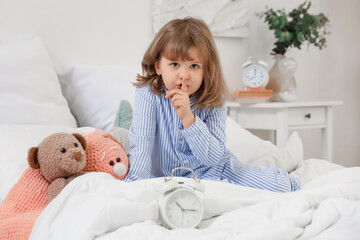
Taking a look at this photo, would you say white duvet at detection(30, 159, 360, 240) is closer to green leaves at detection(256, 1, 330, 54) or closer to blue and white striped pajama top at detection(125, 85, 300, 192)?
blue and white striped pajama top at detection(125, 85, 300, 192)

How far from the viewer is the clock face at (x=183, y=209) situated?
858 mm

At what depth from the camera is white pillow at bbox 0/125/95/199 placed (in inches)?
47.6

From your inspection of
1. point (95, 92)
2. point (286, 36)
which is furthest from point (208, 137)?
point (286, 36)

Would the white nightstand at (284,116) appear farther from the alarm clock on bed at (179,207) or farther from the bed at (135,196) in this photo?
the alarm clock on bed at (179,207)

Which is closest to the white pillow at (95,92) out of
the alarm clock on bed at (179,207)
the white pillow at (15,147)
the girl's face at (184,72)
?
the white pillow at (15,147)

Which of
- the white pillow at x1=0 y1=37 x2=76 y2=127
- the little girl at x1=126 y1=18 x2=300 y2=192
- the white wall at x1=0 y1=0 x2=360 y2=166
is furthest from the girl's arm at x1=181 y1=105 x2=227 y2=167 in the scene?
the white wall at x1=0 y1=0 x2=360 y2=166

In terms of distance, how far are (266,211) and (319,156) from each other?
256 centimetres

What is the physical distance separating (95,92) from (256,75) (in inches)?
41.0

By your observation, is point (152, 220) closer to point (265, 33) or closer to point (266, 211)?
point (266, 211)

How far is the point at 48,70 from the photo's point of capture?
173cm

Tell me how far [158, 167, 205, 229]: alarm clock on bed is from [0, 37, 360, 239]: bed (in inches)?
1.0

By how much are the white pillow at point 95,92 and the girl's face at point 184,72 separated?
500mm

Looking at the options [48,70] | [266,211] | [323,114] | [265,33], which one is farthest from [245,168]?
[265,33]

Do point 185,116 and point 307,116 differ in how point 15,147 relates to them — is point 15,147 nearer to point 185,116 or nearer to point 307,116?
point 185,116
